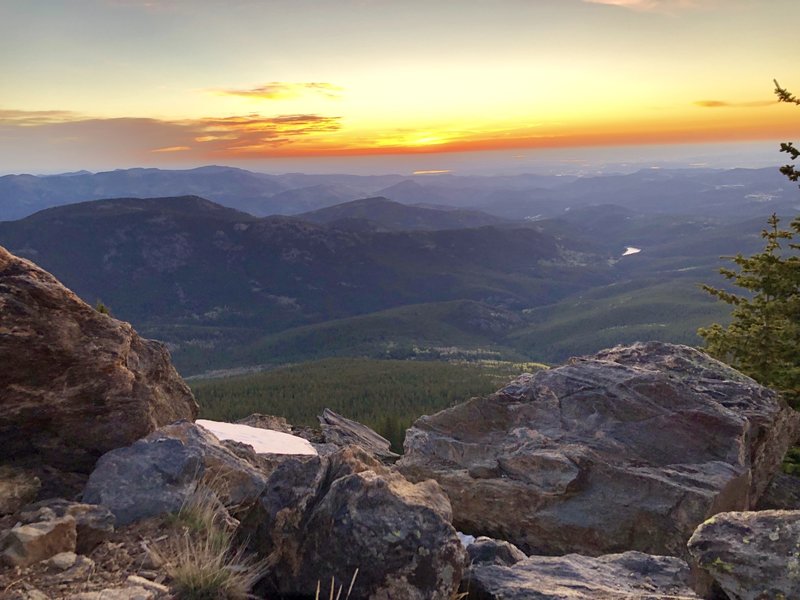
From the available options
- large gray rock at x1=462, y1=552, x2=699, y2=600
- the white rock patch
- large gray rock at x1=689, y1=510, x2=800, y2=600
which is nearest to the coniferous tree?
large gray rock at x1=689, y1=510, x2=800, y2=600

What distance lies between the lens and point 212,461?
428 inches

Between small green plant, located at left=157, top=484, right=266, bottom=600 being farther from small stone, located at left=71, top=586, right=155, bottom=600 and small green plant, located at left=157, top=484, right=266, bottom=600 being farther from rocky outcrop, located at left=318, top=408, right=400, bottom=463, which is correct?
rocky outcrop, located at left=318, top=408, right=400, bottom=463

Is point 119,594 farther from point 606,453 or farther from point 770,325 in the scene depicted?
point 770,325

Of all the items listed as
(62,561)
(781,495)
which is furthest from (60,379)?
(781,495)

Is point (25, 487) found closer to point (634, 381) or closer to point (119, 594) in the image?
point (119, 594)

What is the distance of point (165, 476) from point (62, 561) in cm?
269

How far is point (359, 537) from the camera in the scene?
763cm

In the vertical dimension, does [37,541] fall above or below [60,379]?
below

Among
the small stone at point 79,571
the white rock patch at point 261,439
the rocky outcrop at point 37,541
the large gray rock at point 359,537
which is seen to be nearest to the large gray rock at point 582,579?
the large gray rock at point 359,537

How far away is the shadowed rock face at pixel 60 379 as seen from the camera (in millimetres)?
10000

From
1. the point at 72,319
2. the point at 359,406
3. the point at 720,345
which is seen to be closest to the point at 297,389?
the point at 359,406

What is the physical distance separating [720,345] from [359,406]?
110542 mm

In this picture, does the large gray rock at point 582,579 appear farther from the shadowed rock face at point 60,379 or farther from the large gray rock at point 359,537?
the shadowed rock face at point 60,379

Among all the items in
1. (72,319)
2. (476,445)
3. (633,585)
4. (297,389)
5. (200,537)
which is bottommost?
(297,389)
